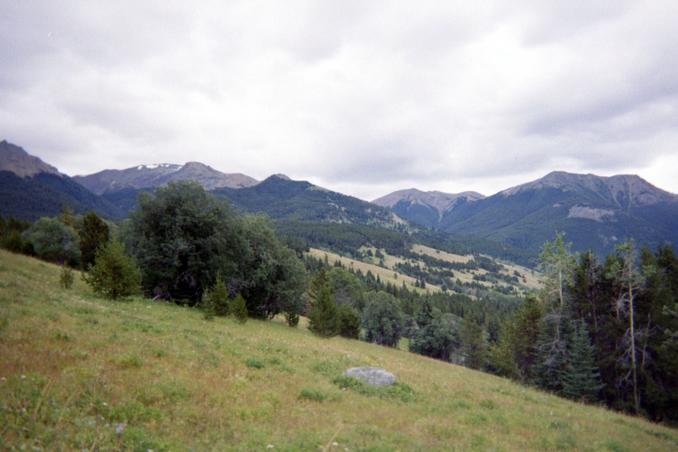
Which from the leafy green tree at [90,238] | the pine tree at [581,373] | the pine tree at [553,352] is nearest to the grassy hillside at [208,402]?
the pine tree at [581,373]

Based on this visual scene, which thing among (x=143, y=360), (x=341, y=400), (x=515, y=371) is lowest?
(x=515, y=371)

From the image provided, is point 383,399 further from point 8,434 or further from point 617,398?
point 617,398

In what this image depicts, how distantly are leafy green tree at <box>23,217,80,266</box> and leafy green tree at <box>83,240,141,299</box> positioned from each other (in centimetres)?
3829

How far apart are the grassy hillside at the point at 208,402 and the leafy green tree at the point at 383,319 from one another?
75.1 metres

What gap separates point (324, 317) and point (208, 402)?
29.3 metres

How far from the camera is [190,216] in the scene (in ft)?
111

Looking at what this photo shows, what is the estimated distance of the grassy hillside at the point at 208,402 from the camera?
7.14 metres

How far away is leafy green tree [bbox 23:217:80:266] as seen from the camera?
52.5 metres

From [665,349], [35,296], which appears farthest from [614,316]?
[35,296]

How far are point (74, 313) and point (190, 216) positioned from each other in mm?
19541

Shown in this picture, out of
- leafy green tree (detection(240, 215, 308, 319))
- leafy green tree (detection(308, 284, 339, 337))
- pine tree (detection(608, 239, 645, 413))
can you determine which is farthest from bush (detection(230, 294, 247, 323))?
pine tree (detection(608, 239, 645, 413))

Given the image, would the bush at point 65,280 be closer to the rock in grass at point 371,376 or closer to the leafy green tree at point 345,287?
the rock in grass at point 371,376

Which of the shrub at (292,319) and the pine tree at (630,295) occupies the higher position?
the pine tree at (630,295)

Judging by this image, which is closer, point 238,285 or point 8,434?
point 8,434
